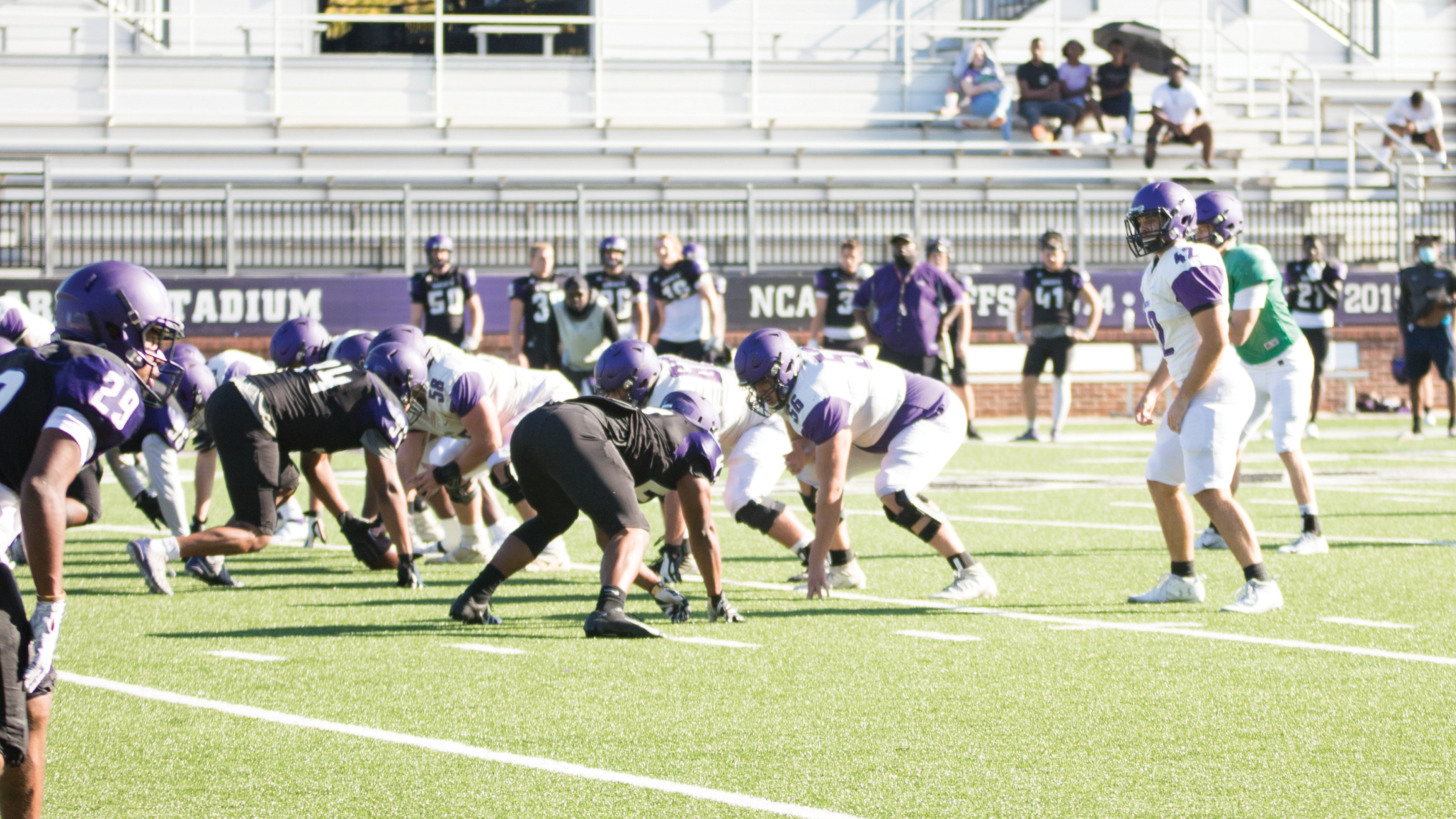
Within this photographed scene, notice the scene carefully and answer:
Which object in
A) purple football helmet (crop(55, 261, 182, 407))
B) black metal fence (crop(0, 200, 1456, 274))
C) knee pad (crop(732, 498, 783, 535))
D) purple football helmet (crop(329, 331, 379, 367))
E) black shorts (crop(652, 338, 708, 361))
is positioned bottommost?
knee pad (crop(732, 498, 783, 535))

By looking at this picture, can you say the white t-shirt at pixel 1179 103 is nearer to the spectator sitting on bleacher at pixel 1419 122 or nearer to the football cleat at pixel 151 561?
the spectator sitting on bleacher at pixel 1419 122

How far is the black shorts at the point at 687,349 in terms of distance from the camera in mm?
15820

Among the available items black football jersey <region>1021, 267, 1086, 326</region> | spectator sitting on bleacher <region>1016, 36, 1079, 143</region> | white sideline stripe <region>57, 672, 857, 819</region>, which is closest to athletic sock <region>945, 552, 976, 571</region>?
white sideline stripe <region>57, 672, 857, 819</region>

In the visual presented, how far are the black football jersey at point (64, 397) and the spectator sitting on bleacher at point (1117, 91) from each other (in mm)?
21886

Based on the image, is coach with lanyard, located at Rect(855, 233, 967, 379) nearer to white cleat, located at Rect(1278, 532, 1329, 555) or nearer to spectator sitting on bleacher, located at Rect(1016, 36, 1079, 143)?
white cleat, located at Rect(1278, 532, 1329, 555)

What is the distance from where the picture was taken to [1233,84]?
27.7 m

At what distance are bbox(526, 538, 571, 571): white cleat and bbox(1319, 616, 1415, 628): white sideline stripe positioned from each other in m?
3.91

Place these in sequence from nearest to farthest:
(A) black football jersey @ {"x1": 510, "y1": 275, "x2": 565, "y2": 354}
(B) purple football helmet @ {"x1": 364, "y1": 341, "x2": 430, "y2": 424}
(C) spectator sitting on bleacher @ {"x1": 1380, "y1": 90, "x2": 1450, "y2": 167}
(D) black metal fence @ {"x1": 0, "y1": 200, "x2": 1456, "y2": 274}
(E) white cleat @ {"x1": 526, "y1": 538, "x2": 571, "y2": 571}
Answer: (B) purple football helmet @ {"x1": 364, "y1": 341, "x2": 430, "y2": 424} → (E) white cleat @ {"x1": 526, "y1": 538, "x2": 571, "y2": 571} → (A) black football jersey @ {"x1": 510, "y1": 275, "x2": 565, "y2": 354} → (D) black metal fence @ {"x1": 0, "y1": 200, "x2": 1456, "y2": 274} → (C) spectator sitting on bleacher @ {"x1": 1380, "y1": 90, "x2": 1450, "y2": 167}

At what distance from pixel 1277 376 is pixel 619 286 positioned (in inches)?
283

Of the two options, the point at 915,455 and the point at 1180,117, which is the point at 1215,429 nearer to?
the point at 915,455

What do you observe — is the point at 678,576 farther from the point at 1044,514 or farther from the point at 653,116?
the point at 653,116

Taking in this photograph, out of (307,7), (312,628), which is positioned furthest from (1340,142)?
(312,628)

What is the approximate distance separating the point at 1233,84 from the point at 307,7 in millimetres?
14156

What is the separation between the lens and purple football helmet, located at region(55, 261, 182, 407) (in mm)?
4332
